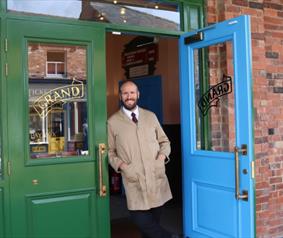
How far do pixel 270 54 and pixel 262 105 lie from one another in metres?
0.65

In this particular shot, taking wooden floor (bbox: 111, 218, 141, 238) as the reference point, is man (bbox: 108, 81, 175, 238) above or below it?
above

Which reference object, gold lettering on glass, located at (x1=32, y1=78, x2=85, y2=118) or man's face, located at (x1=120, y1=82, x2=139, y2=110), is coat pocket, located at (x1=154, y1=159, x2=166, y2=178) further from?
gold lettering on glass, located at (x1=32, y1=78, x2=85, y2=118)

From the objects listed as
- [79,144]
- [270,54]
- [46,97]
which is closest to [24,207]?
[79,144]

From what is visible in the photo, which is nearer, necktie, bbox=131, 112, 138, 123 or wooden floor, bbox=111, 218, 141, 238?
necktie, bbox=131, 112, 138, 123

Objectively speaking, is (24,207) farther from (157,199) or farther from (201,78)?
(201,78)

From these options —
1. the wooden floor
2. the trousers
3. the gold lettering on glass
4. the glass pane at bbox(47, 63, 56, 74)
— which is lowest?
the wooden floor

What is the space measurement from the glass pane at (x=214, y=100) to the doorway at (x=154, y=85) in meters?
1.79

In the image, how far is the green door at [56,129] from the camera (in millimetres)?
3238

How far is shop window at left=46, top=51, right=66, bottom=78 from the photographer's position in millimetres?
3424

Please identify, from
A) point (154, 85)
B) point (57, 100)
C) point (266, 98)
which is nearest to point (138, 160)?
point (57, 100)

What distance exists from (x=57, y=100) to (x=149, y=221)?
4.33 ft

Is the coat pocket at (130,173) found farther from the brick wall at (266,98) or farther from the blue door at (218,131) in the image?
the brick wall at (266,98)

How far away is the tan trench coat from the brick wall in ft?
3.56

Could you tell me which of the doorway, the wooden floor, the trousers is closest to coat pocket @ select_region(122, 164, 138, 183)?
the trousers
